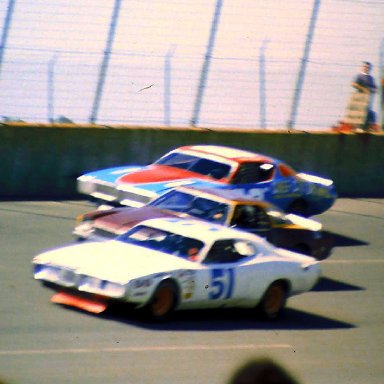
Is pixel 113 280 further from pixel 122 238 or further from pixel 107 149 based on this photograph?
pixel 107 149

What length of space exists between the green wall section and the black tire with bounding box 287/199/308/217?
11.2ft

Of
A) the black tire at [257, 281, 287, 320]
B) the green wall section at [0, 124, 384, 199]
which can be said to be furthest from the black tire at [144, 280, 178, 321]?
the green wall section at [0, 124, 384, 199]

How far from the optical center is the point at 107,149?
1806 centimetres

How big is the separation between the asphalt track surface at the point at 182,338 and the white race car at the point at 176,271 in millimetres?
236

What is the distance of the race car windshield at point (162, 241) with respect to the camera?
10.5 meters

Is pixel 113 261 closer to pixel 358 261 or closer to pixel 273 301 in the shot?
pixel 273 301

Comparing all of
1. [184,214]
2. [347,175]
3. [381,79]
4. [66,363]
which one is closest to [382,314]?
[184,214]

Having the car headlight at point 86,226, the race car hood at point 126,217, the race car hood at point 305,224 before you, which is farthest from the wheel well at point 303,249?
the car headlight at point 86,226

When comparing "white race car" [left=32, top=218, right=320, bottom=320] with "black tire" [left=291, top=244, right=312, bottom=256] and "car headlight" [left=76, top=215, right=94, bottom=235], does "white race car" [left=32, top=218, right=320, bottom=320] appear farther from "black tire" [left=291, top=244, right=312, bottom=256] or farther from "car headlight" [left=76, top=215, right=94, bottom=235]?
"black tire" [left=291, top=244, right=312, bottom=256]

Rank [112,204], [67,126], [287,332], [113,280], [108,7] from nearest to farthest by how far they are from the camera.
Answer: [113,280] → [287,332] → [112,204] → [67,126] → [108,7]

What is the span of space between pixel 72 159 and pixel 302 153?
495 cm

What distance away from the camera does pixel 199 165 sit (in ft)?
50.6

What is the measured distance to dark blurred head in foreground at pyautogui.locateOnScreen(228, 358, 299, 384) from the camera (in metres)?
2.61

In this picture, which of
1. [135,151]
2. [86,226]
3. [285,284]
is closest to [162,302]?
[285,284]
